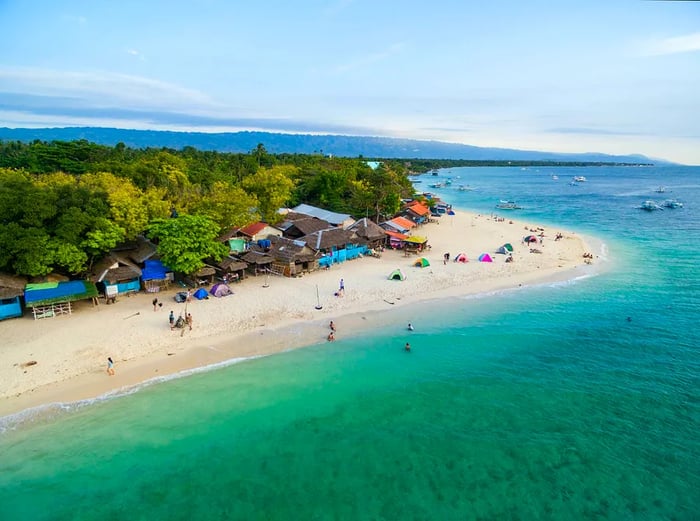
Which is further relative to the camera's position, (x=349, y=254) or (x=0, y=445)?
(x=349, y=254)

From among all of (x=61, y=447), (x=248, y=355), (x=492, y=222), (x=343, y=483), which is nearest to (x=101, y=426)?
(x=61, y=447)

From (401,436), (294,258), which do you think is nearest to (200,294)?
(294,258)

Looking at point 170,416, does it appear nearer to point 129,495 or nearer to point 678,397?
point 129,495

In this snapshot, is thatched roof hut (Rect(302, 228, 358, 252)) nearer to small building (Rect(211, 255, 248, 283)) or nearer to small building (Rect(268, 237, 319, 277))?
small building (Rect(268, 237, 319, 277))

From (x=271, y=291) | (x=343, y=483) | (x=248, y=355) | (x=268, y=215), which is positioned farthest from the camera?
(x=268, y=215)

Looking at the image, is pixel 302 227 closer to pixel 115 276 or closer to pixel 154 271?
pixel 154 271

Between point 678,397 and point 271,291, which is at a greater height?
point 678,397

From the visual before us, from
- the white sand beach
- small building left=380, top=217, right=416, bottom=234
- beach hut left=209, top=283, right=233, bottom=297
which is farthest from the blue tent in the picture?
small building left=380, top=217, right=416, bottom=234
